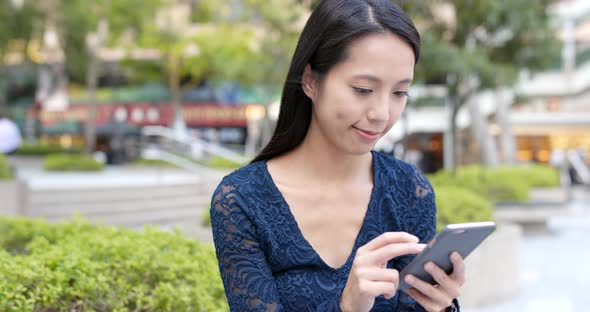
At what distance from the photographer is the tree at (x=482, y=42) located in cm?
1194

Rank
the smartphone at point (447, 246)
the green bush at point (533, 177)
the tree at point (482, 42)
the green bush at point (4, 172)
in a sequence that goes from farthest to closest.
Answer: the green bush at point (533, 177), the tree at point (482, 42), the green bush at point (4, 172), the smartphone at point (447, 246)

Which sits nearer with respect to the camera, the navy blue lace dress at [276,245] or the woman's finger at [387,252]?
the woman's finger at [387,252]

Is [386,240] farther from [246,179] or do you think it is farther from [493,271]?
[493,271]

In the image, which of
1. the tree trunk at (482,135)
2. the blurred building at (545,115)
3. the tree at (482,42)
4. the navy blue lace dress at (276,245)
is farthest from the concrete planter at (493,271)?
the blurred building at (545,115)

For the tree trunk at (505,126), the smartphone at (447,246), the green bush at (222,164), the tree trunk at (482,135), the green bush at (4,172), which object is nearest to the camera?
the smartphone at (447,246)

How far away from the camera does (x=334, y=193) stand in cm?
197

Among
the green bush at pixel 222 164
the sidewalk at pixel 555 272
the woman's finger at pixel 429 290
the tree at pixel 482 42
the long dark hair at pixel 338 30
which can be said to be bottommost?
the sidewalk at pixel 555 272

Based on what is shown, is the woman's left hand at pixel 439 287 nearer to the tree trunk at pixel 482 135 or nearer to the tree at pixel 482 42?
the tree at pixel 482 42

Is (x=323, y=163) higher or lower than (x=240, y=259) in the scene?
higher

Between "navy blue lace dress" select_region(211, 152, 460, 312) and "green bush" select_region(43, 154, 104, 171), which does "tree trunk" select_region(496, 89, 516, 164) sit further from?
"navy blue lace dress" select_region(211, 152, 460, 312)

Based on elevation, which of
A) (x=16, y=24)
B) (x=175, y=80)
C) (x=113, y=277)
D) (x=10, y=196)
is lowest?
(x=10, y=196)

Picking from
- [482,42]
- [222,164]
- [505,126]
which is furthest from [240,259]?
[505,126]

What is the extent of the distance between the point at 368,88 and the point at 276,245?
44 cm

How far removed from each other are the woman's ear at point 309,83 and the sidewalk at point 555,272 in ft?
21.2
